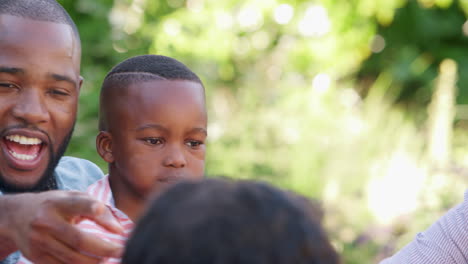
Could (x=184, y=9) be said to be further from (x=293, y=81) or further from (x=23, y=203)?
(x=23, y=203)

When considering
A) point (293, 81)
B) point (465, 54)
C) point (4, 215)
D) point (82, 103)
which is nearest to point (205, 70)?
point (293, 81)

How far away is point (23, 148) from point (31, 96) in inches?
6.2

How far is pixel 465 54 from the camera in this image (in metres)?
8.51

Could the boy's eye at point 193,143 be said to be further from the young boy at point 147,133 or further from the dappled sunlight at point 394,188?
the dappled sunlight at point 394,188

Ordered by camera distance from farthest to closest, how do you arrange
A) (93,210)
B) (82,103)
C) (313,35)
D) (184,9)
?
1. (313,35)
2. (184,9)
3. (82,103)
4. (93,210)

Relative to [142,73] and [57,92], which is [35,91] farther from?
[142,73]

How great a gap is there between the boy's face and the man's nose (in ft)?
0.66

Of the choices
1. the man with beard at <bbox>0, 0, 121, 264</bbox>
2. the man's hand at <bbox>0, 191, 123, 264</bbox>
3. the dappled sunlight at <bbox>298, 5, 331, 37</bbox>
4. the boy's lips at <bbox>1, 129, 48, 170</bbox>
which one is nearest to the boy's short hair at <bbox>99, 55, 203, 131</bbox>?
the man with beard at <bbox>0, 0, 121, 264</bbox>

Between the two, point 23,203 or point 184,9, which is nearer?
point 23,203

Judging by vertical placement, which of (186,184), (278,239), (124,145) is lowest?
(278,239)

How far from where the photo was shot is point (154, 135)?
194cm

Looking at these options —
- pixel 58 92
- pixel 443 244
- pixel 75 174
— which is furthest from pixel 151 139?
pixel 443 244

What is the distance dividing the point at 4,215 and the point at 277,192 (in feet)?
2.01

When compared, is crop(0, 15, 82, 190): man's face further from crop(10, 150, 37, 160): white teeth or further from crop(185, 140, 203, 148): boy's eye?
crop(185, 140, 203, 148): boy's eye
